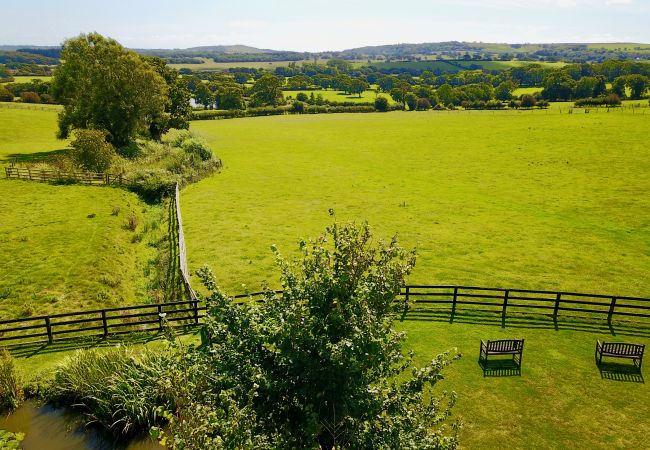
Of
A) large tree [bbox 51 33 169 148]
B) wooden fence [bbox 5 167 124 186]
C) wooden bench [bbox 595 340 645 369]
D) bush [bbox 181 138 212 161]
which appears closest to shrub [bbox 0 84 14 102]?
large tree [bbox 51 33 169 148]

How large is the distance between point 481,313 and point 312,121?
95.0m

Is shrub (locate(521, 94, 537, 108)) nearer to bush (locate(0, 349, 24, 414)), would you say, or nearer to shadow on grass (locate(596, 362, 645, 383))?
shadow on grass (locate(596, 362, 645, 383))

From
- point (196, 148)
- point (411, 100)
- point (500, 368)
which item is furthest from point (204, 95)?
point (500, 368)

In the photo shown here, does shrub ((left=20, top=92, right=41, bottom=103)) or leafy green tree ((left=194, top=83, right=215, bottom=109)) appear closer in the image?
shrub ((left=20, top=92, right=41, bottom=103))

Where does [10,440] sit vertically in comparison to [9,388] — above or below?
below

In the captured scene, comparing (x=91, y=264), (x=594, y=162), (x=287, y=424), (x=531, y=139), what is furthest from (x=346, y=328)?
(x=531, y=139)

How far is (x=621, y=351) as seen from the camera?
62.7 ft

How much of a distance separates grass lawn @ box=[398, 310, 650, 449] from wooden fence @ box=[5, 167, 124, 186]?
129 ft

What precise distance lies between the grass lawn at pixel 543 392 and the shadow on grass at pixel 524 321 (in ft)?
0.51

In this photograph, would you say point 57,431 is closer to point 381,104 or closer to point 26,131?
point 26,131

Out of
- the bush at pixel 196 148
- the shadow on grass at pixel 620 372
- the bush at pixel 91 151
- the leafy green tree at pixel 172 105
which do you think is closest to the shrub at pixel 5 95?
the leafy green tree at pixel 172 105

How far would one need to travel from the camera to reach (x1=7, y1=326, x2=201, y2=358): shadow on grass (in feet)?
63.3

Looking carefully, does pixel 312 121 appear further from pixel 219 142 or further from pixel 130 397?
pixel 130 397

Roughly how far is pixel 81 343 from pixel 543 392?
21.1 meters
